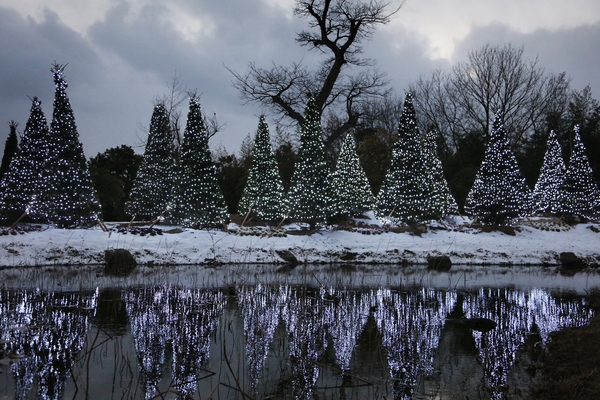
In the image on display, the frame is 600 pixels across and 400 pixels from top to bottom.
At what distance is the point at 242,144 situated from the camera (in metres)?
47.1

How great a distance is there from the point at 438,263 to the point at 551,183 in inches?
522

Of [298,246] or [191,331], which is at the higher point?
[298,246]

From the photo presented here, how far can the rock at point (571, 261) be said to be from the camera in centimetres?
1884

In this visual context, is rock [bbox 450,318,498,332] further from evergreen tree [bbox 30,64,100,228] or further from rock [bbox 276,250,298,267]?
evergreen tree [bbox 30,64,100,228]

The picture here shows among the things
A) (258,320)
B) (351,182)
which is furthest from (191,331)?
(351,182)

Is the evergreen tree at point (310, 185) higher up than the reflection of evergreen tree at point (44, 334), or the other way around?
the evergreen tree at point (310, 185)

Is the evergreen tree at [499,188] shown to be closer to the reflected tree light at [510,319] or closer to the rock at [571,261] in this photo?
the rock at [571,261]

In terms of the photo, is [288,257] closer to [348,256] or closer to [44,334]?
[348,256]

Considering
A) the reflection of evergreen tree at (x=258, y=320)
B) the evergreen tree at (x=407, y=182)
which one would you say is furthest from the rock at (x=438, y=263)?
the reflection of evergreen tree at (x=258, y=320)

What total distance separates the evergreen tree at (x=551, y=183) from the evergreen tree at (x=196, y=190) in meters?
17.6

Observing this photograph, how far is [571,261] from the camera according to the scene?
19.1 metres

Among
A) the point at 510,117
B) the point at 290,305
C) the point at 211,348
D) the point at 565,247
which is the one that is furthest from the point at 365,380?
the point at 510,117

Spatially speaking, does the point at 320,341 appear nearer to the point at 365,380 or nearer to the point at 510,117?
the point at 365,380

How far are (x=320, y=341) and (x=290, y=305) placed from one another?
251 cm
